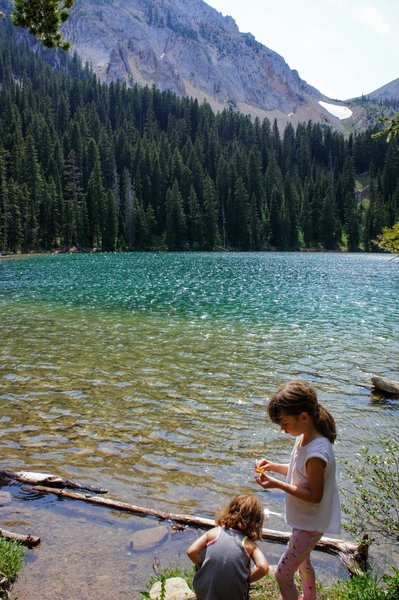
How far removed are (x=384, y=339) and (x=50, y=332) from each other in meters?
17.9

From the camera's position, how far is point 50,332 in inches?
989

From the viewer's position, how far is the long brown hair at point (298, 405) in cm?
473

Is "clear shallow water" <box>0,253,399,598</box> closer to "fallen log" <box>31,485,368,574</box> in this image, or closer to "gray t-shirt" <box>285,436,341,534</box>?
"fallen log" <box>31,485,368,574</box>

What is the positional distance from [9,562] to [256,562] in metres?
3.55

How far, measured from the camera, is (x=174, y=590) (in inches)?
220

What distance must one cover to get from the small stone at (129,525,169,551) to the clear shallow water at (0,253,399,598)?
3.38ft

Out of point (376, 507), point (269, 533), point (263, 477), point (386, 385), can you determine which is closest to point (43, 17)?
point (263, 477)

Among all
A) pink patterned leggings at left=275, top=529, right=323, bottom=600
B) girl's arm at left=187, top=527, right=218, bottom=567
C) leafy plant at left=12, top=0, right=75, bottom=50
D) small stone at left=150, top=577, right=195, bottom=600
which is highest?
leafy plant at left=12, top=0, right=75, bottom=50

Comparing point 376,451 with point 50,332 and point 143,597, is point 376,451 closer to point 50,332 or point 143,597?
point 143,597

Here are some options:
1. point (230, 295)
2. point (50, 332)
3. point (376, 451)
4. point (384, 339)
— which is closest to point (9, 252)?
point (230, 295)

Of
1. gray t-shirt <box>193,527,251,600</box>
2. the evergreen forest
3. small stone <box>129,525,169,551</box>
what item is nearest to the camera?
gray t-shirt <box>193,527,251,600</box>

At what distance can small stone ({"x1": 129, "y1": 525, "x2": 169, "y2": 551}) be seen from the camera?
23.4 feet

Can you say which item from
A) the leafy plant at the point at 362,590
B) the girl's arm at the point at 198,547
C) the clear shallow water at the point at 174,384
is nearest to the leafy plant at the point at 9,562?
the clear shallow water at the point at 174,384

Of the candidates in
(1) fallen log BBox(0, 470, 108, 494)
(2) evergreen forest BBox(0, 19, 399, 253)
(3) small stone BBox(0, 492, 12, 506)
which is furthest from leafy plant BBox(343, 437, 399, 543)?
(2) evergreen forest BBox(0, 19, 399, 253)
